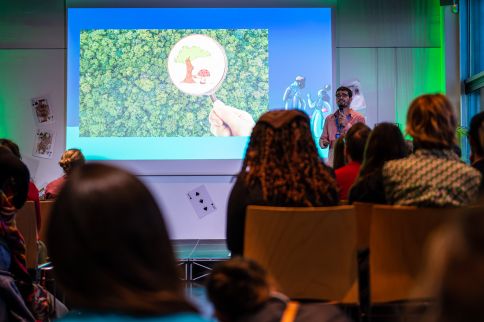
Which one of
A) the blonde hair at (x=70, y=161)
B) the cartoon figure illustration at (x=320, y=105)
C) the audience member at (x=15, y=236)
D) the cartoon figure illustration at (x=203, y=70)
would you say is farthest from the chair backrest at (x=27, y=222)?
the cartoon figure illustration at (x=320, y=105)

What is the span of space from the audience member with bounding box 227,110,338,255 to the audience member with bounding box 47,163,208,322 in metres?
1.47

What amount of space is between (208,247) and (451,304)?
6.38 metres

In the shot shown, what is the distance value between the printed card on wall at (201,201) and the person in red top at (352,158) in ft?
13.3

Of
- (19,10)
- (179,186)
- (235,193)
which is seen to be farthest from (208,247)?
(235,193)

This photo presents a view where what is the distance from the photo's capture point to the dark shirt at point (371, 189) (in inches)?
98.5

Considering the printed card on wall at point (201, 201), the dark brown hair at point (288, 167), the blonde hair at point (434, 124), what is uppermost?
the blonde hair at point (434, 124)

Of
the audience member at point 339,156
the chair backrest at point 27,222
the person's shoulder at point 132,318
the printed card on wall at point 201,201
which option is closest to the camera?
the person's shoulder at point 132,318

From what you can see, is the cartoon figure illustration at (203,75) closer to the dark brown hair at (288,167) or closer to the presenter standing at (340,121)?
the presenter standing at (340,121)

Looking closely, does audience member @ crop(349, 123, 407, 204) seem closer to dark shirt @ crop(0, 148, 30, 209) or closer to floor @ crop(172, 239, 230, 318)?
dark shirt @ crop(0, 148, 30, 209)

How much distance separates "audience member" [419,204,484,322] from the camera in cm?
46

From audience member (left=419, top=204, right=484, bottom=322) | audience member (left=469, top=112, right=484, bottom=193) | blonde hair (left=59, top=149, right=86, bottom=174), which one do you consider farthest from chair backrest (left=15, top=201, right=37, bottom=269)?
audience member (left=419, top=204, right=484, bottom=322)

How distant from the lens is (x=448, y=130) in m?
2.33

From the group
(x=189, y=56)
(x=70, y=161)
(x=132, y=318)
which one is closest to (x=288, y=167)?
(x=132, y=318)

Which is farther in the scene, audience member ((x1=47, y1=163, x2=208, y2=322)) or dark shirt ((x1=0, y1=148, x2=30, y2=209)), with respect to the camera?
dark shirt ((x1=0, y1=148, x2=30, y2=209))
